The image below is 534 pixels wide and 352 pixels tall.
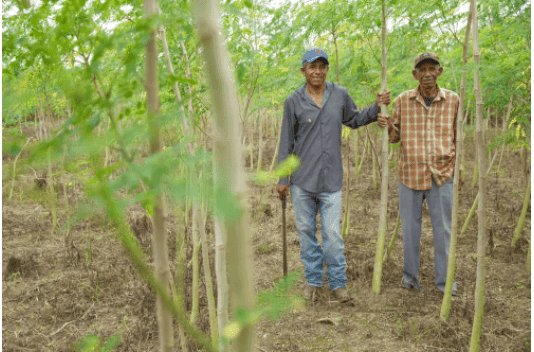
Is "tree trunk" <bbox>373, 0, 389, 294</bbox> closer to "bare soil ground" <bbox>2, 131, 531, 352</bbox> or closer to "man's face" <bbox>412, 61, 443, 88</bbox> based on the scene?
"bare soil ground" <bbox>2, 131, 531, 352</bbox>

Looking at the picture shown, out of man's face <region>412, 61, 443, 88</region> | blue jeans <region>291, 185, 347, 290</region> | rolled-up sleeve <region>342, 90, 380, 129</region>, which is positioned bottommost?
blue jeans <region>291, 185, 347, 290</region>

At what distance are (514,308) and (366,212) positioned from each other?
3192 millimetres

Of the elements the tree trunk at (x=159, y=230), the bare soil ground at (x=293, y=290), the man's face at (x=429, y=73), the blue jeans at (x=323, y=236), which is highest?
the man's face at (x=429, y=73)

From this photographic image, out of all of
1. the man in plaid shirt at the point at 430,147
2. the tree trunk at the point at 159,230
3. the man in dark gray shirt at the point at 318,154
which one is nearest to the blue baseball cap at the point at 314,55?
the man in dark gray shirt at the point at 318,154

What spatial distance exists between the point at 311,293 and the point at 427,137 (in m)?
1.71

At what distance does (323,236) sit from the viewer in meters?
3.51

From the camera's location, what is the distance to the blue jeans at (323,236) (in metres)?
3.44

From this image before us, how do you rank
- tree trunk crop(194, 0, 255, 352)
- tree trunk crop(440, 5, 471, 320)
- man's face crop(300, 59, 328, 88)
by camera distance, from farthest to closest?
man's face crop(300, 59, 328, 88)
tree trunk crop(440, 5, 471, 320)
tree trunk crop(194, 0, 255, 352)

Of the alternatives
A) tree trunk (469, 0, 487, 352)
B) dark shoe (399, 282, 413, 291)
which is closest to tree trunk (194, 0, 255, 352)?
tree trunk (469, 0, 487, 352)

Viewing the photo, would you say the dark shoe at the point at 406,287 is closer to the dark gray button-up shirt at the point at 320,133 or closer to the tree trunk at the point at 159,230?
the dark gray button-up shirt at the point at 320,133

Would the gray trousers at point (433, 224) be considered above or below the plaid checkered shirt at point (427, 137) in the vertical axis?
below

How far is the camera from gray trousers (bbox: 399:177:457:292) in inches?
130

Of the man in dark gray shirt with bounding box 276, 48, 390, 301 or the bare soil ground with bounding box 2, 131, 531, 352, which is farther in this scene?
the man in dark gray shirt with bounding box 276, 48, 390, 301

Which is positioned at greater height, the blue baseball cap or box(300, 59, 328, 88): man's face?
the blue baseball cap
